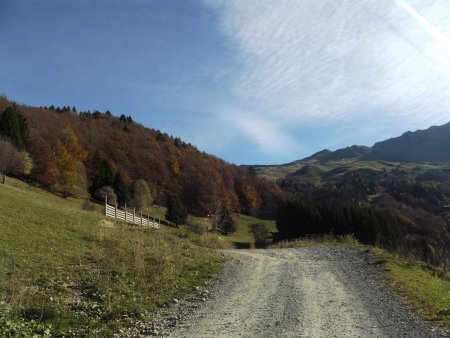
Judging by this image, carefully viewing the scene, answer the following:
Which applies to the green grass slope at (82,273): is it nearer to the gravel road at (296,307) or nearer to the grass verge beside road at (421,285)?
the gravel road at (296,307)

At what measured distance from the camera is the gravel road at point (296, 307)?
11047 mm

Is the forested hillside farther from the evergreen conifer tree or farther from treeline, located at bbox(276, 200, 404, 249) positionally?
treeline, located at bbox(276, 200, 404, 249)

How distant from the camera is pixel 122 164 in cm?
14988

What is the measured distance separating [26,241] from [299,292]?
11.4 meters

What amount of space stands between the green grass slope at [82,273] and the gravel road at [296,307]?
1.31 m

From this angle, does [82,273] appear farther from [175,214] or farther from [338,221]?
[338,221]

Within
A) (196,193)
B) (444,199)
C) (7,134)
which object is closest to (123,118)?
(196,193)

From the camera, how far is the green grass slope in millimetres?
10734

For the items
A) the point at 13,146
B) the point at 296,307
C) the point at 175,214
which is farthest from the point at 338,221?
the point at 296,307

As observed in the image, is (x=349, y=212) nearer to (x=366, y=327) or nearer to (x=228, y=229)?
(x=228, y=229)

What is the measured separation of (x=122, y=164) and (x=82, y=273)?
138 m

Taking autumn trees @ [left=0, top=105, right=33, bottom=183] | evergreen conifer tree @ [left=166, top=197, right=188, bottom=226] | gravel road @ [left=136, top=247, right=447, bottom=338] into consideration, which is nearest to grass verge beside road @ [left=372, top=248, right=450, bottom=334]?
gravel road @ [left=136, top=247, right=447, bottom=338]

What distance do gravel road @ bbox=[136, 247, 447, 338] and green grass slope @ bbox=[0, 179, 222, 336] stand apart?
1.31m

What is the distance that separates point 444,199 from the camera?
190m
